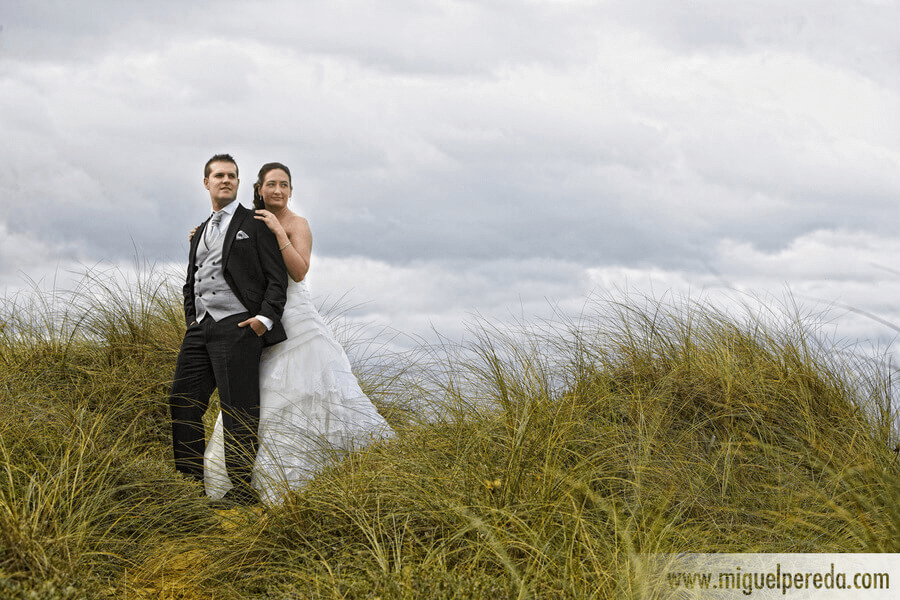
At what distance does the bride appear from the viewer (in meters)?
5.52

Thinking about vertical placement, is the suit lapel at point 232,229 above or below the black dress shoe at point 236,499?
above

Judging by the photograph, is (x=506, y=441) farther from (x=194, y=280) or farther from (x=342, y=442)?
(x=194, y=280)

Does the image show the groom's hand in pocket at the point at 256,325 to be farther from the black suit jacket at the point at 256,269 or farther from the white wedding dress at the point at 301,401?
the white wedding dress at the point at 301,401

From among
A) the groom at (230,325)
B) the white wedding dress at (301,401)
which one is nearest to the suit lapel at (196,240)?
the groom at (230,325)

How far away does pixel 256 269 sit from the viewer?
5.54 metres

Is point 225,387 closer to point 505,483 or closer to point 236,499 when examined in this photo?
point 236,499

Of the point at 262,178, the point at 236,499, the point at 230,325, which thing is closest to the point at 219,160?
the point at 262,178

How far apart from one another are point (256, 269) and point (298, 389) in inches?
35.1

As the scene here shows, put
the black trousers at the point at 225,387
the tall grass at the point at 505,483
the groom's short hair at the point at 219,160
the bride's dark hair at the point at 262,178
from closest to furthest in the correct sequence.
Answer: the tall grass at the point at 505,483, the black trousers at the point at 225,387, the groom's short hair at the point at 219,160, the bride's dark hair at the point at 262,178

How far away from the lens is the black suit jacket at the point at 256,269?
5.46 metres

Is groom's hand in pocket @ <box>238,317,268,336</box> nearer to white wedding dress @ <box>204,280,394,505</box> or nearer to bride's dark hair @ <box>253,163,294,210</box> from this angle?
white wedding dress @ <box>204,280,394,505</box>

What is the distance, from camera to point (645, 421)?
592cm

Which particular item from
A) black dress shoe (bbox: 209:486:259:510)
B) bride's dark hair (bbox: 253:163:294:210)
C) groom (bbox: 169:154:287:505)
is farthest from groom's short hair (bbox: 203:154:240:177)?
black dress shoe (bbox: 209:486:259:510)

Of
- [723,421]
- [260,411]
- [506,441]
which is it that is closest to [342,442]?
[260,411]
